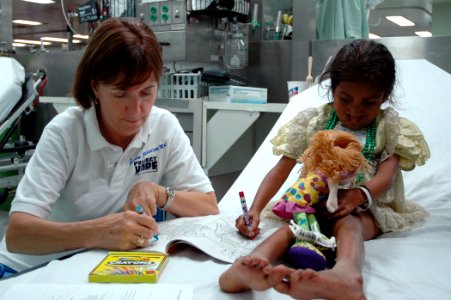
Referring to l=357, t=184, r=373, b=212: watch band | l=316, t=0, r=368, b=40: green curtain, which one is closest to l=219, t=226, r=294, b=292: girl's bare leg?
l=357, t=184, r=373, b=212: watch band

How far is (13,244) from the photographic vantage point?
1.06m

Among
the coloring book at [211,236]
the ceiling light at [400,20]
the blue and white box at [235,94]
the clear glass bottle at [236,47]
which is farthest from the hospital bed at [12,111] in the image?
the ceiling light at [400,20]

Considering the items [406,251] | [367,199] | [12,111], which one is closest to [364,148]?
[367,199]

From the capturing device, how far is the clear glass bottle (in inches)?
112

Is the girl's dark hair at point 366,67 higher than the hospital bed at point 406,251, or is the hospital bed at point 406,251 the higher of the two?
the girl's dark hair at point 366,67

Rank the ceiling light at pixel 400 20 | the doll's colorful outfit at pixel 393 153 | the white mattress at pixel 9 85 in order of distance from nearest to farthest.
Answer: the doll's colorful outfit at pixel 393 153
the white mattress at pixel 9 85
the ceiling light at pixel 400 20

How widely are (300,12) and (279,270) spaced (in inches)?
84.1

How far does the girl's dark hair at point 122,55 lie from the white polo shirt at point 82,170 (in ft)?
0.49

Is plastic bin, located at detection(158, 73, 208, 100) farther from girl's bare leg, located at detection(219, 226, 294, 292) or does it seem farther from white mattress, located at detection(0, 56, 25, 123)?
girl's bare leg, located at detection(219, 226, 294, 292)

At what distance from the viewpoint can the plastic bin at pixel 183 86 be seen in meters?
2.55

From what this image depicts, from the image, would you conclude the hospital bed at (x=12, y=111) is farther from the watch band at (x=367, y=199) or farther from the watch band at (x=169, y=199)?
the watch band at (x=367, y=199)

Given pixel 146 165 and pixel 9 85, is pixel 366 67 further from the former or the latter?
pixel 9 85

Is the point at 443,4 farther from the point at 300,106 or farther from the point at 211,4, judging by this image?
the point at 300,106

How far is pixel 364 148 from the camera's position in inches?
49.3
